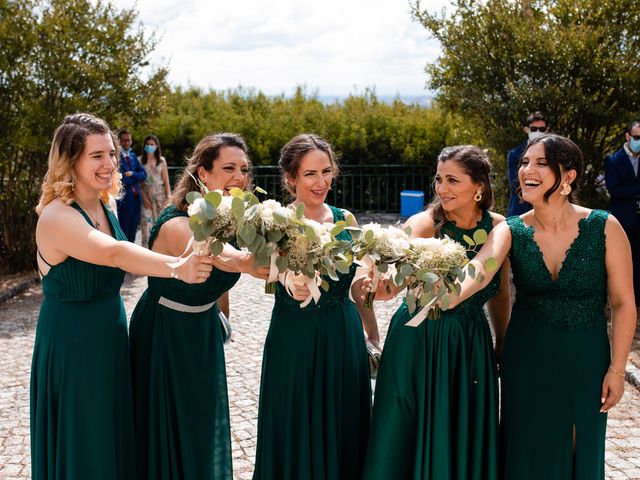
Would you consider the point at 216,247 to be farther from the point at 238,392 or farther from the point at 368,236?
the point at 238,392

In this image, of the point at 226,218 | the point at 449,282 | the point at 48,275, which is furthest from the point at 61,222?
the point at 449,282

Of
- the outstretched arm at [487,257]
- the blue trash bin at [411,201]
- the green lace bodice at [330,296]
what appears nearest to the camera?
the outstretched arm at [487,257]

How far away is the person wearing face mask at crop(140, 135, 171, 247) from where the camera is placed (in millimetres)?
13508

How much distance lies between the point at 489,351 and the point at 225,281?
1483 millimetres

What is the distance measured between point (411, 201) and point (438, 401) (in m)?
13.8

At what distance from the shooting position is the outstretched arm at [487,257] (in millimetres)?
3736

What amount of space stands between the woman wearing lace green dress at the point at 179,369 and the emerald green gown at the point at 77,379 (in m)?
0.20

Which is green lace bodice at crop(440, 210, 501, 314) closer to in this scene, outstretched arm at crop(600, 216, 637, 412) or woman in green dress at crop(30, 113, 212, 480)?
outstretched arm at crop(600, 216, 637, 412)

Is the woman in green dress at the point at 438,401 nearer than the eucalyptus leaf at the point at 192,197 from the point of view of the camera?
No

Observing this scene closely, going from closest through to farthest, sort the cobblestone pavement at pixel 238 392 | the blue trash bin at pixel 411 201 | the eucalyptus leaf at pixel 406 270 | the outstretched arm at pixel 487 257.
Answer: the eucalyptus leaf at pixel 406 270, the outstretched arm at pixel 487 257, the cobblestone pavement at pixel 238 392, the blue trash bin at pixel 411 201

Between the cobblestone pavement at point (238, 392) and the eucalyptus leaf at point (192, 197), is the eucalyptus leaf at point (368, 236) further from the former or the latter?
the cobblestone pavement at point (238, 392)

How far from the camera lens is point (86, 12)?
11.5 meters

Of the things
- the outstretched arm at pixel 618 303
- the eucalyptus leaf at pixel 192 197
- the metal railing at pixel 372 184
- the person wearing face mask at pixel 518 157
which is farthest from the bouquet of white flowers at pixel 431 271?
the metal railing at pixel 372 184

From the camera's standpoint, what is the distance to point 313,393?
4148mm
